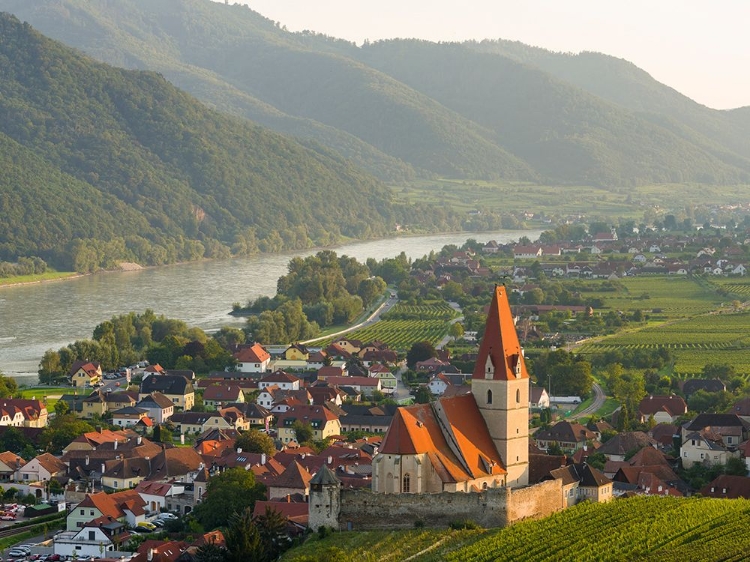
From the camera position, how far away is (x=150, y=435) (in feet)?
211

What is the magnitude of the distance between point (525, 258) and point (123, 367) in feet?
229

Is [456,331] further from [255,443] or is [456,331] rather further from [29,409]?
[255,443]

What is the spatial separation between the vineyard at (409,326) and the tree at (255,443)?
102 feet

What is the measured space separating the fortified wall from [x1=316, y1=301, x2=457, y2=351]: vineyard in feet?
161

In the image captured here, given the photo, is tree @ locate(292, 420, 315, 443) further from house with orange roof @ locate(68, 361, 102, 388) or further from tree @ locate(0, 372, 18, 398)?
house with orange roof @ locate(68, 361, 102, 388)

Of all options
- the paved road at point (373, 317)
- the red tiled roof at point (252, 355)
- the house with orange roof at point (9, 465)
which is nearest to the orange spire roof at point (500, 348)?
the house with orange roof at point (9, 465)

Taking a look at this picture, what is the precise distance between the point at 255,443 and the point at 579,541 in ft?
73.2

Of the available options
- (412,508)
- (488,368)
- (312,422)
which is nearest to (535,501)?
(412,508)

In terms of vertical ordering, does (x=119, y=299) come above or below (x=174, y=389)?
above

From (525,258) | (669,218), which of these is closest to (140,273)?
(525,258)

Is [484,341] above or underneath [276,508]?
above

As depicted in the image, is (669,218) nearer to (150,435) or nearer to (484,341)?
(150,435)

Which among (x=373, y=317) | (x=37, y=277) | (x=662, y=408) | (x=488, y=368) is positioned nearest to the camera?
(x=488, y=368)

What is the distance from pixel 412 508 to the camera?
3925 cm
